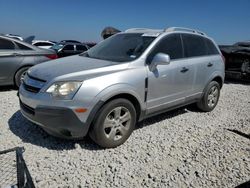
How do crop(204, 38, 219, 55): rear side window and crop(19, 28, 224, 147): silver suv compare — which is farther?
crop(204, 38, 219, 55): rear side window

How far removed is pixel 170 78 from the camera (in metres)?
4.27

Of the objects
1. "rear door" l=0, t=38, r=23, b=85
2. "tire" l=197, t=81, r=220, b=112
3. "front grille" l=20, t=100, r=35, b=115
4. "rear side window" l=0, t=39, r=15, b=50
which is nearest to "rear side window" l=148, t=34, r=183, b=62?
"tire" l=197, t=81, r=220, b=112

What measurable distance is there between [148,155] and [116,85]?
1.05 m

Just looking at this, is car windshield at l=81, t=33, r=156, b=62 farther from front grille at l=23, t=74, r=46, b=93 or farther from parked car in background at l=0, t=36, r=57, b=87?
parked car in background at l=0, t=36, r=57, b=87

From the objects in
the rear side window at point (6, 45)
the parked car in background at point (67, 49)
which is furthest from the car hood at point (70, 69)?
the parked car in background at point (67, 49)

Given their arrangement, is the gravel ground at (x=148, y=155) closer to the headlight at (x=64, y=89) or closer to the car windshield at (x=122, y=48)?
the headlight at (x=64, y=89)

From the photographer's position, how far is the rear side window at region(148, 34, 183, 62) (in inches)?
164

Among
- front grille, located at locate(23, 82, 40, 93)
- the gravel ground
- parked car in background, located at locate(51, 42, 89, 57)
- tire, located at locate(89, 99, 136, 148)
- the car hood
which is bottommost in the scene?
parked car in background, located at locate(51, 42, 89, 57)

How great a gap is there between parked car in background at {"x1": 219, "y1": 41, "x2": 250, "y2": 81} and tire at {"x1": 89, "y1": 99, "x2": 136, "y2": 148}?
6373mm

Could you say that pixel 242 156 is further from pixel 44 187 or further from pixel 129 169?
pixel 44 187

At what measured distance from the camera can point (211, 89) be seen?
18.1 ft

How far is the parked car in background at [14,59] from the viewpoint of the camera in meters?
6.43

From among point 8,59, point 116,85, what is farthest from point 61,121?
point 8,59

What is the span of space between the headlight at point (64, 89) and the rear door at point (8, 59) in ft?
12.4
